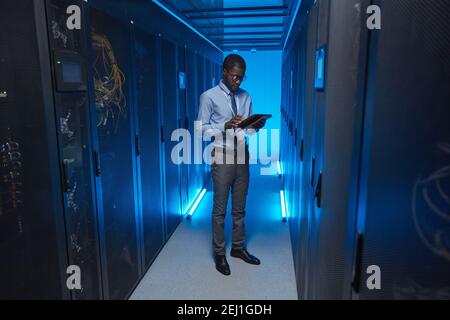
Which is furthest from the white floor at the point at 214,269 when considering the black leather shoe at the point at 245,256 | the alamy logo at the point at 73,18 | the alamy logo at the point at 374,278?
the alamy logo at the point at 73,18

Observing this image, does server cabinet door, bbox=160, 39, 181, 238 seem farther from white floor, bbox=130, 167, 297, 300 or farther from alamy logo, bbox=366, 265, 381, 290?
alamy logo, bbox=366, 265, 381, 290

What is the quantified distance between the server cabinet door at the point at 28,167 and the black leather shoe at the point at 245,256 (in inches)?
67.6

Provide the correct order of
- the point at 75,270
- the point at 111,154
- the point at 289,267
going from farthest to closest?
the point at 289,267 → the point at 111,154 → the point at 75,270

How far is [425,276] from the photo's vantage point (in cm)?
90

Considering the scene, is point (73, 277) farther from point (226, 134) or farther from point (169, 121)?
point (169, 121)

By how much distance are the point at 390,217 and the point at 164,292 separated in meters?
2.05

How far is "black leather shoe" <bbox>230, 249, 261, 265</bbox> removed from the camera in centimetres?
302

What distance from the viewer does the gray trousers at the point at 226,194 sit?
9.18 ft

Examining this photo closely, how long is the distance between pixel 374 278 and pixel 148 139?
7.02ft

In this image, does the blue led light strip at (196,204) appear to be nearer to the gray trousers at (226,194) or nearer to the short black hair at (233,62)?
the gray trousers at (226,194)

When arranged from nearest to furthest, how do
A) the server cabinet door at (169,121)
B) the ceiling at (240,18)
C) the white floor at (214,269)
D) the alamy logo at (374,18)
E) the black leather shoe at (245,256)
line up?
the alamy logo at (374,18) → the white floor at (214,269) → the black leather shoe at (245,256) → the server cabinet door at (169,121) → the ceiling at (240,18)

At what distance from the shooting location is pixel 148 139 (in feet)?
9.18
